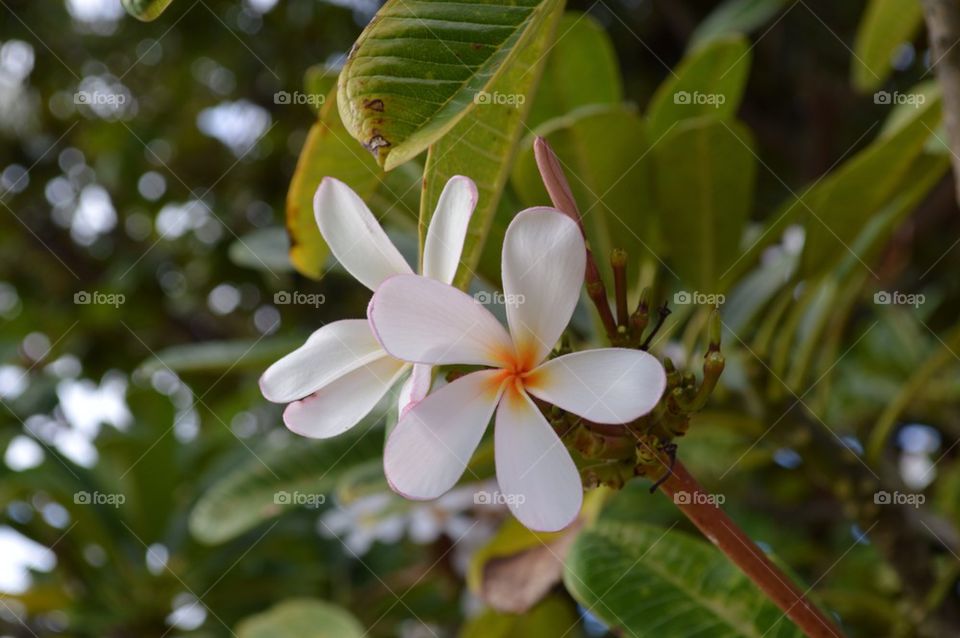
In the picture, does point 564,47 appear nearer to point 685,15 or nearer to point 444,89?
point 444,89

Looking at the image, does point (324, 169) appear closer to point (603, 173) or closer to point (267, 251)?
point (603, 173)

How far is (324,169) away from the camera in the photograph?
715 millimetres

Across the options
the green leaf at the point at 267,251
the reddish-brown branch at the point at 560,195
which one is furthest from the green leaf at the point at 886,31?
the reddish-brown branch at the point at 560,195

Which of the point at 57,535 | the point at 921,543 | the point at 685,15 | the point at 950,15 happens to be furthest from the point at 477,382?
the point at 685,15

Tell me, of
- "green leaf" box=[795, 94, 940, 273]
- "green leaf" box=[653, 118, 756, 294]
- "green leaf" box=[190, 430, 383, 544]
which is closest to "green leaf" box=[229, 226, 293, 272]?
"green leaf" box=[190, 430, 383, 544]

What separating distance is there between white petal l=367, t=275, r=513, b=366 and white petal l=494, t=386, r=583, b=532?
0.04 meters

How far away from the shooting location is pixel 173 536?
155 cm

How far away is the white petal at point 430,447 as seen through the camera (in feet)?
1.30

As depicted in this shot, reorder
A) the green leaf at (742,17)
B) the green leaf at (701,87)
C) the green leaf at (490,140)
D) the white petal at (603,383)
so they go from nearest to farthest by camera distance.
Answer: the white petal at (603,383)
the green leaf at (490,140)
the green leaf at (701,87)
the green leaf at (742,17)

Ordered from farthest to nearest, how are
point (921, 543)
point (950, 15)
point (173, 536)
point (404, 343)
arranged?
point (173, 536)
point (921, 543)
point (950, 15)
point (404, 343)

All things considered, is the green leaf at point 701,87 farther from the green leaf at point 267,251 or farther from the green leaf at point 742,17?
the green leaf at point 267,251

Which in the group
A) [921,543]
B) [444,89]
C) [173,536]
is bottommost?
[173,536]

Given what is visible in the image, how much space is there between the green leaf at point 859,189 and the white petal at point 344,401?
57 centimetres

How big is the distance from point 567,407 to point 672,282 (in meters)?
0.84
